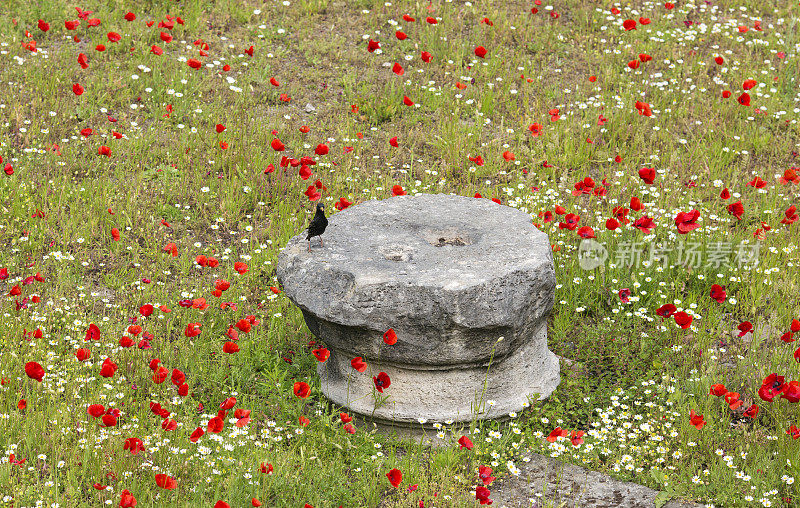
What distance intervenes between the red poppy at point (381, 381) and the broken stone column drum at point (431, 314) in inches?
6.4

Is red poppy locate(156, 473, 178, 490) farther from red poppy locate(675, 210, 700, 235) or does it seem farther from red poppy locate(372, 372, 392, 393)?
red poppy locate(675, 210, 700, 235)

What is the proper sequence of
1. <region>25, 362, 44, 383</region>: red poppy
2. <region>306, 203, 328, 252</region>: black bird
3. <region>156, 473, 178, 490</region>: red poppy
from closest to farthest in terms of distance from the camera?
<region>156, 473, 178, 490</region>: red poppy → <region>25, 362, 44, 383</region>: red poppy → <region>306, 203, 328, 252</region>: black bird

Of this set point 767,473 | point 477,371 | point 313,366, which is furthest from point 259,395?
point 767,473

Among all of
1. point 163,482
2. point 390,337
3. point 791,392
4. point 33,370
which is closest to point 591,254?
point 791,392

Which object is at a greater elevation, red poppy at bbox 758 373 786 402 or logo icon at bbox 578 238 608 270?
red poppy at bbox 758 373 786 402

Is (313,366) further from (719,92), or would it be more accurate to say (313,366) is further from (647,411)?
(719,92)

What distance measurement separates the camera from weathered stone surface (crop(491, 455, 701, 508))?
4.36m

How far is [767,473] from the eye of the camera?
4441 mm

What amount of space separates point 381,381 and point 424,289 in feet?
1.71

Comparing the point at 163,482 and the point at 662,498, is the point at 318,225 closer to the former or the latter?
the point at 163,482

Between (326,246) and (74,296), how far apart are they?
205 cm

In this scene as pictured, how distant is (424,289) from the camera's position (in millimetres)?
4512

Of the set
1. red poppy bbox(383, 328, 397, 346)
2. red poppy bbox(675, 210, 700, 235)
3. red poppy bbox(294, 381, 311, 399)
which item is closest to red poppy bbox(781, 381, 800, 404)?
red poppy bbox(675, 210, 700, 235)

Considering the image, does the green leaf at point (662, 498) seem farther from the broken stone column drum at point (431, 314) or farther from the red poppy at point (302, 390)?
the red poppy at point (302, 390)
